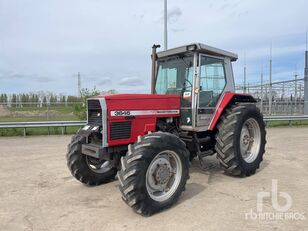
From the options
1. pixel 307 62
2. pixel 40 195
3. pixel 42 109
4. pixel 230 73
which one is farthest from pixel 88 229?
pixel 307 62

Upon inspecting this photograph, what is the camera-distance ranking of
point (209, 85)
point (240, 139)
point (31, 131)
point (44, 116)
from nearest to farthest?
point (240, 139) → point (209, 85) → point (31, 131) → point (44, 116)

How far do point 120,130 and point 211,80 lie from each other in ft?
8.19

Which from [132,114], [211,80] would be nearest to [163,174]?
[132,114]

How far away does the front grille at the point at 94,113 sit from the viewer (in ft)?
18.0

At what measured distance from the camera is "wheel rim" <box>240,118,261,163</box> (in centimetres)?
704

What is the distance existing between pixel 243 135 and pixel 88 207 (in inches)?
149

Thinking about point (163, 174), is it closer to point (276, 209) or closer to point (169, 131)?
point (169, 131)

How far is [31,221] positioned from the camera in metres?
4.51

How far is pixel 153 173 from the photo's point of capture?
16.1 feet

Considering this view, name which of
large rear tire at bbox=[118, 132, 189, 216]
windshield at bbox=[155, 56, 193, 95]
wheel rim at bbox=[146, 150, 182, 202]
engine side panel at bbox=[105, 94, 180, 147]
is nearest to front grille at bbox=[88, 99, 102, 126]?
engine side panel at bbox=[105, 94, 180, 147]

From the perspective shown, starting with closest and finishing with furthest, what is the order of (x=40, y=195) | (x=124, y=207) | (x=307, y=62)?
(x=124, y=207)
(x=40, y=195)
(x=307, y=62)

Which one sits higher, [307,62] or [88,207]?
[307,62]

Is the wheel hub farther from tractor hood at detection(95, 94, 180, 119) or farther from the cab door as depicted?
the cab door

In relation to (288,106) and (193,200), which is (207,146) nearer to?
(193,200)
